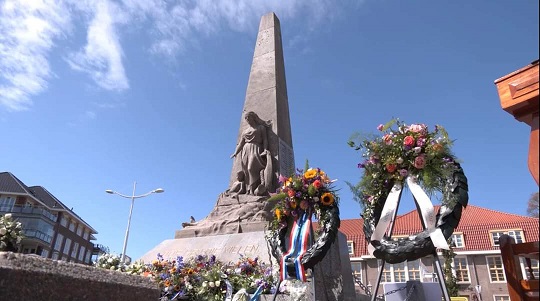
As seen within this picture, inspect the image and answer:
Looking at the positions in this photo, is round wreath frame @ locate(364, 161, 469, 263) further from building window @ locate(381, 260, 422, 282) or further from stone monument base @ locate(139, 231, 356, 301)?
building window @ locate(381, 260, 422, 282)

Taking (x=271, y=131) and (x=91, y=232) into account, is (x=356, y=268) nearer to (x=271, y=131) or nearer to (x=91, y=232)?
(x=271, y=131)

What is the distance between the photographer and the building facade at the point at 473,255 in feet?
107

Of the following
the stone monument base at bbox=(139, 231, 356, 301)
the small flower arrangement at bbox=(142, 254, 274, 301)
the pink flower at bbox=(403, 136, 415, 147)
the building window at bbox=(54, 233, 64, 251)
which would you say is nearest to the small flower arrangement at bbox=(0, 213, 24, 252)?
the small flower arrangement at bbox=(142, 254, 274, 301)

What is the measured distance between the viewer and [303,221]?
5922 mm

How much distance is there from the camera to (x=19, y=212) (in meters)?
42.2

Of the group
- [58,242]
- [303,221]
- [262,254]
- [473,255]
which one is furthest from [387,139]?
[58,242]

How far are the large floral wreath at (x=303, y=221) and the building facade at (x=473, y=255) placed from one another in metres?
27.7

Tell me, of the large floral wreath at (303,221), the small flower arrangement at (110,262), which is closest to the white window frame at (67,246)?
the small flower arrangement at (110,262)

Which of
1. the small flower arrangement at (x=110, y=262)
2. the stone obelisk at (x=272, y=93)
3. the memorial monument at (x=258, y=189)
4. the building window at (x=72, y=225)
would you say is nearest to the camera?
the small flower arrangement at (x=110, y=262)

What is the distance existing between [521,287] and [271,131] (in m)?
→ 8.81

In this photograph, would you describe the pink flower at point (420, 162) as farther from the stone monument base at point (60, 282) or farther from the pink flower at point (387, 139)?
the stone monument base at point (60, 282)

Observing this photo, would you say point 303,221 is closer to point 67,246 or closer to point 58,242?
point 58,242

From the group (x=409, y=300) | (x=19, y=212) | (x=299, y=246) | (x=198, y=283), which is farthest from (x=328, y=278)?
(x=19, y=212)

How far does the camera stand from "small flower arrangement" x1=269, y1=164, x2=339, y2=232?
5.85 metres
